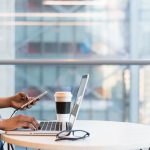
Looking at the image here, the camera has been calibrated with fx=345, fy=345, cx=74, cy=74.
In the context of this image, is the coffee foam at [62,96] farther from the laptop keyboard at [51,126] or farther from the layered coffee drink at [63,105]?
the laptop keyboard at [51,126]

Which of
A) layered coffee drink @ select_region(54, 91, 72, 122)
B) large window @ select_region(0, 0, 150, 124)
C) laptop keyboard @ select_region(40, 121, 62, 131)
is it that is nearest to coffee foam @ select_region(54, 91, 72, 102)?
layered coffee drink @ select_region(54, 91, 72, 122)

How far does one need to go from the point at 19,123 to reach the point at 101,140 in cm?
36

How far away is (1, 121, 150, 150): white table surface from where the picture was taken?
51.1 inches

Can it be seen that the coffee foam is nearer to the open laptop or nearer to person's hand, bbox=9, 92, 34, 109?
the open laptop

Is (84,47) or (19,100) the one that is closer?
(19,100)

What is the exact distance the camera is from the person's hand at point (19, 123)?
1483mm

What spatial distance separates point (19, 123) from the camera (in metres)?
1.49

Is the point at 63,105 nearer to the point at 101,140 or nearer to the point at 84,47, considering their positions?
the point at 101,140

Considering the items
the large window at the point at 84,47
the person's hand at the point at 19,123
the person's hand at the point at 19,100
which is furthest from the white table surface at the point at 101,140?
the large window at the point at 84,47

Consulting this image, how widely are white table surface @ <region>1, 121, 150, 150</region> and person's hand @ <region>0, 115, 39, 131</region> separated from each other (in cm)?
4

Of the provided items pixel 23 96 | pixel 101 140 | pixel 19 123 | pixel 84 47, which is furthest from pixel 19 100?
pixel 84 47

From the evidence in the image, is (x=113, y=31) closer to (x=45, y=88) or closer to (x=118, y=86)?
(x=118, y=86)

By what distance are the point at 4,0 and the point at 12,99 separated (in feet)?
5.34

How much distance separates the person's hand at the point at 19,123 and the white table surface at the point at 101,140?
4 cm
